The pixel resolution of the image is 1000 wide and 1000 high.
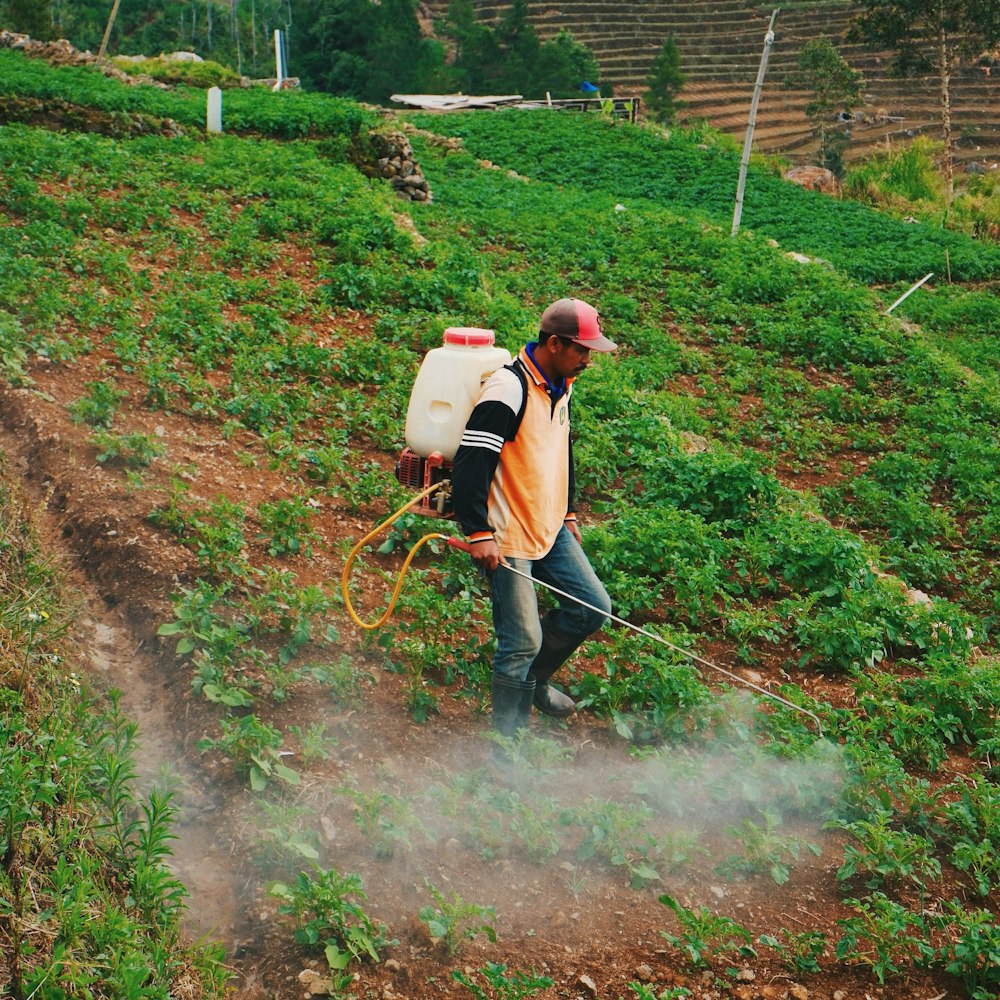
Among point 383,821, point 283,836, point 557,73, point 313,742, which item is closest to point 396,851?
point 383,821

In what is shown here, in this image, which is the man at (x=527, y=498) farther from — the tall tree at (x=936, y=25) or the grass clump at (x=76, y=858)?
the tall tree at (x=936, y=25)

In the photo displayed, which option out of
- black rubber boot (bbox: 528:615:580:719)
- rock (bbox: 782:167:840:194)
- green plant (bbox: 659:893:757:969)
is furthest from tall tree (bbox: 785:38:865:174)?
green plant (bbox: 659:893:757:969)

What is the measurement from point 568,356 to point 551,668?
1.49 metres

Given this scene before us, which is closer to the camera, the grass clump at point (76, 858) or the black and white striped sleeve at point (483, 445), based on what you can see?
the grass clump at point (76, 858)

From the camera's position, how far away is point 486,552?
3.89 metres

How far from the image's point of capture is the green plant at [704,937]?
354cm

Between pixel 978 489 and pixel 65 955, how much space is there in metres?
8.11

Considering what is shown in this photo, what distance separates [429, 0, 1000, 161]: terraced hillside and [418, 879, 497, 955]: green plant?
4584 centimetres

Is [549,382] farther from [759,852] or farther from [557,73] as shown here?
[557,73]

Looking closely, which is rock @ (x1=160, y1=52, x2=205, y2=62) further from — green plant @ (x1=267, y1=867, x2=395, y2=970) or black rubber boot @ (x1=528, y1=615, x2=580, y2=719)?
green plant @ (x1=267, y1=867, x2=395, y2=970)

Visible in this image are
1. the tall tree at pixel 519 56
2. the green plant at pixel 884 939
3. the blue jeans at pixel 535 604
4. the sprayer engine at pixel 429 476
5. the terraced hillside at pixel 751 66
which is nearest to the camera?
the green plant at pixel 884 939

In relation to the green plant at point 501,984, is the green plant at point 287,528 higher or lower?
higher

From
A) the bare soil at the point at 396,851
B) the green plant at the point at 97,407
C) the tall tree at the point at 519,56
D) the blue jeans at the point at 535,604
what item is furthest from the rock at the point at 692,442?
the tall tree at the point at 519,56

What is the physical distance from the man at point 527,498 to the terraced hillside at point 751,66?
4455cm
